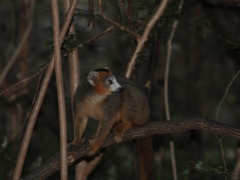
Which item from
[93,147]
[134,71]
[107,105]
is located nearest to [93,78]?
[107,105]

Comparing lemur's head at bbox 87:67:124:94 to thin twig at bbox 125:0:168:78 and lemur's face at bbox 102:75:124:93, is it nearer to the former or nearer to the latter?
lemur's face at bbox 102:75:124:93

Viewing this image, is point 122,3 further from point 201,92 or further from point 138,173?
point 201,92

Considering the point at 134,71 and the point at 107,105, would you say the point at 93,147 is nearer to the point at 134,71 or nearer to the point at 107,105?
the point at 107,105

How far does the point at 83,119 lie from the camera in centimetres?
442

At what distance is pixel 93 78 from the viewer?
4.25 metres

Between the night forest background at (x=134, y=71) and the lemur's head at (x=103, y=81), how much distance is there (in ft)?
1.10

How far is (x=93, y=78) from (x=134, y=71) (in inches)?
31.9

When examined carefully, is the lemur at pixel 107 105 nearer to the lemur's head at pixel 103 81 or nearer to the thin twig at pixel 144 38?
the lemur's head at pixel 103 81

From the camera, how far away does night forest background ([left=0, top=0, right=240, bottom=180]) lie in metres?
5.91

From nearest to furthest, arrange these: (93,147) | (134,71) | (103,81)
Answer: (93,147) < (103,81) < (134,71)

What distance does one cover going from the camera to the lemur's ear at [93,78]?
4.21 m

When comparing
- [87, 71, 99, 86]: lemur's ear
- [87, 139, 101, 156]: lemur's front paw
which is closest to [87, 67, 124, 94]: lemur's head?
[87, 71, 99, 86]: lemur's ear

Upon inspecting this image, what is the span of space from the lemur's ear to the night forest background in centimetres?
30

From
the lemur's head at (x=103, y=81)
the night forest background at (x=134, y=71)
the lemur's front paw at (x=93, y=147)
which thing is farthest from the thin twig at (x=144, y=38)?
the lemur's front paw at (x=93, y=147)
